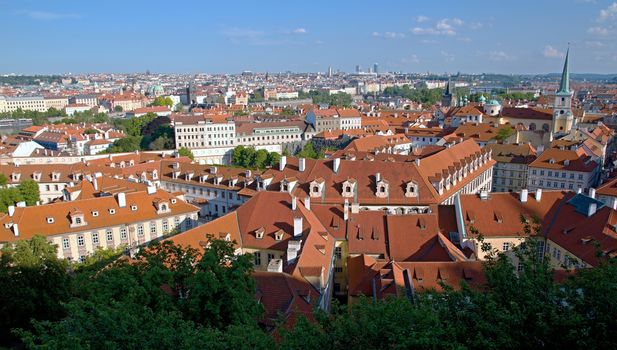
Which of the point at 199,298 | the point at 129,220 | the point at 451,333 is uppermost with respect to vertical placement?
the point at 451,333

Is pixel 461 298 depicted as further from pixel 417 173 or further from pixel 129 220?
pixel 129 220

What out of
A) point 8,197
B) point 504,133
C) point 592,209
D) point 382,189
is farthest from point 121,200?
point 504,133

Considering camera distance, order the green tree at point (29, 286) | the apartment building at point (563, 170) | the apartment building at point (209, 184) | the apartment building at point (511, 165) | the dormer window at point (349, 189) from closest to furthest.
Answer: the green tree at point (29, 286)
the dormer window at point (349, 189)
the apartment building at point (209, 184)
the apartment building at point (563, 170)
the apartment building at point (511, 165)

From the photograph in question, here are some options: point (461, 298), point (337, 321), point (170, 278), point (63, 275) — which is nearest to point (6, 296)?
point (63, 275)

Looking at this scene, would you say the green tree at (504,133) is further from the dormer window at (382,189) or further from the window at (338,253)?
the window at (338,253)

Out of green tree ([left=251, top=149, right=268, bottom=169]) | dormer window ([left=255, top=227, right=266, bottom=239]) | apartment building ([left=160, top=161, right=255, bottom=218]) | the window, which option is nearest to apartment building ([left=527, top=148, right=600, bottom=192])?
apartment building ([left=160, top=161, right=255, bottom=218])

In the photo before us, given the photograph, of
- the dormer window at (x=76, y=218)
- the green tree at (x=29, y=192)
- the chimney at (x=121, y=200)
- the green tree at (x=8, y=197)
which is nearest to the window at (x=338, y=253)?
the chimney at (x=121, y=200)
